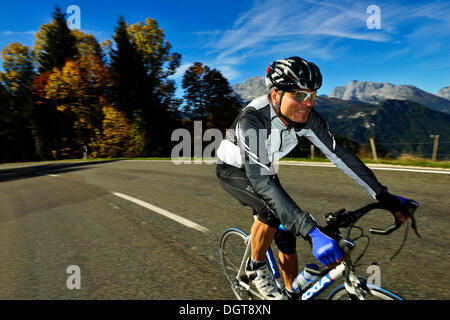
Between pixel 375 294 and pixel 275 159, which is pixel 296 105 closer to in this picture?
pixel 275 159

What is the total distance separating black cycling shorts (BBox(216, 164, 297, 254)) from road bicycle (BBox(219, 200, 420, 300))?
7.8 inches

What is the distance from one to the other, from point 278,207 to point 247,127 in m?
0.59

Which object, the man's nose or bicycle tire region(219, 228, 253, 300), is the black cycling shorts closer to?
bicycle tire region(219, 228, 253, 300)

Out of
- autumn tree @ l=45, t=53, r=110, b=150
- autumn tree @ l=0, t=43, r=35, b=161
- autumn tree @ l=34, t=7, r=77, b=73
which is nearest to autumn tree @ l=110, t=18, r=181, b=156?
autumn tree @ l=45, t=53, r=110, b=150

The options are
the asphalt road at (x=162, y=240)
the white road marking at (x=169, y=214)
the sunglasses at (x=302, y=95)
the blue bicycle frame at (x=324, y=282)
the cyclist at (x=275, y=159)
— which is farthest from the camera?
the white road marking at (x=169, y=214)

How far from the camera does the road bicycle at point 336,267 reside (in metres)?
1.58

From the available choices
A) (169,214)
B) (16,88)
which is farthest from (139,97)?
(169,214)

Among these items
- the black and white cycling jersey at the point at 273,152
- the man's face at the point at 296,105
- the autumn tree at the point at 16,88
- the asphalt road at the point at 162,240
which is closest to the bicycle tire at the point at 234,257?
the asphalt road at the point at 162,240

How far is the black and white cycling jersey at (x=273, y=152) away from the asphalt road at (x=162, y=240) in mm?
1377

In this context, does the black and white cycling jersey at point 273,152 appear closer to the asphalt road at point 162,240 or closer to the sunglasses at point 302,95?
the sunglasses at point 302,95

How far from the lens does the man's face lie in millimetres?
1933
